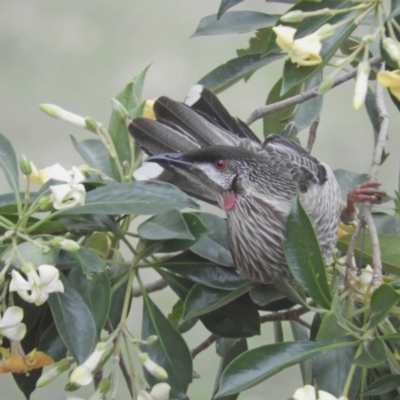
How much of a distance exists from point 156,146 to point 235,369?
0.37 m

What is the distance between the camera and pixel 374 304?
2.46 feet

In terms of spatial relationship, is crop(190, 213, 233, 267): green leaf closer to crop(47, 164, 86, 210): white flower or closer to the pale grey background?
crop(47, 164, 86, 210): white flower

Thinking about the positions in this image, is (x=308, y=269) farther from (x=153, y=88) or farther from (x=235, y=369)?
(x=153, y=88)

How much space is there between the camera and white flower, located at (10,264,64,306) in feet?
2.40

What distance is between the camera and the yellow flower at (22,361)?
0.81m

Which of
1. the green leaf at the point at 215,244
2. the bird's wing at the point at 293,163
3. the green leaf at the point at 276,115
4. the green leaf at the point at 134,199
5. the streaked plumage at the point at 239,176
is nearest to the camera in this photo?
the green leaf at the point at 134,199

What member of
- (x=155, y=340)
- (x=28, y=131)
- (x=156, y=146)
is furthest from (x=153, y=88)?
(x=155, y=340)

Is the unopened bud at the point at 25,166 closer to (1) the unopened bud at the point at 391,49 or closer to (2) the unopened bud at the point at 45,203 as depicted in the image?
(2) the unopened bud at the point at 45,203

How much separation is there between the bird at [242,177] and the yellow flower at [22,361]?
26cm

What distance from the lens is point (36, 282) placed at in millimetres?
734

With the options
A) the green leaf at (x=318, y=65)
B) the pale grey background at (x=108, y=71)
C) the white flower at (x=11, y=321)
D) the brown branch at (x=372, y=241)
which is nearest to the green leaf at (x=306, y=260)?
the brown branch at (x=372, y=241)

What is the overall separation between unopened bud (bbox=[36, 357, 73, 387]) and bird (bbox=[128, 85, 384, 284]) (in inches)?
9.5

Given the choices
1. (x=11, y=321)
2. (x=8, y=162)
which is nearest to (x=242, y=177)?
(x=8, y=162)

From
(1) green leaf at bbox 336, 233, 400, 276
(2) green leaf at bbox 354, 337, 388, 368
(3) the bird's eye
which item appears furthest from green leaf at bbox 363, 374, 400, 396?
(3) the bird's eye
